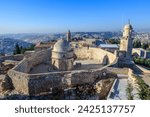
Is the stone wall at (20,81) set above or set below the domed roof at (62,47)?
below

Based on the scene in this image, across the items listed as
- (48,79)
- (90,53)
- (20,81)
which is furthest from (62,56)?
(90,53)

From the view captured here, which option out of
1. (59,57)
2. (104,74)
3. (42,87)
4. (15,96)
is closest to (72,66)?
(59,57)

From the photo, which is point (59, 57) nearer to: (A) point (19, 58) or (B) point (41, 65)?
(B) point (41, 65)

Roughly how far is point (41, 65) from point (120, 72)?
7753 mm

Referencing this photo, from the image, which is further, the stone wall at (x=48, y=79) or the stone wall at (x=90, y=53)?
the stone wall at (x=90, y=53)

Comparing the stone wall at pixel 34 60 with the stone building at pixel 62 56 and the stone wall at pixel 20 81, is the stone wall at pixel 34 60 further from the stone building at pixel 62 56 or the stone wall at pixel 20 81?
the stone wall at pixel 20 81

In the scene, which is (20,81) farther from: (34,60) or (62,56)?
(34,60)

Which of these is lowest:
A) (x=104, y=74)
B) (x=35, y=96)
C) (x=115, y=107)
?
(x=35, y=96)

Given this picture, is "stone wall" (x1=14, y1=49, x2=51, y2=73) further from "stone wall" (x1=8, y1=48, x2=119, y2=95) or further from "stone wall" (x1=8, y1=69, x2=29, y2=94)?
"stone wall" (x1=8, y1=48, x2=119, y2=95)

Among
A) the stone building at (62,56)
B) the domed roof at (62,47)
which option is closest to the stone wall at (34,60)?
the stone building at (62,56)

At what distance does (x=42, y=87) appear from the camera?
11.0m

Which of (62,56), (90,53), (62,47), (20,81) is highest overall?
(62,47)

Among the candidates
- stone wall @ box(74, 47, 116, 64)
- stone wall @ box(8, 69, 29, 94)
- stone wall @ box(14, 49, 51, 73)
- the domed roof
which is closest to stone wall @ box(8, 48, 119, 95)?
stone wall @ box(8, 69, 29, 94)

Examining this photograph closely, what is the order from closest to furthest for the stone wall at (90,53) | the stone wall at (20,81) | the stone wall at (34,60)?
1. the stone wall at (20,81)
2. the stone wall at (34,60)
3. the stone wall at (90,53)
